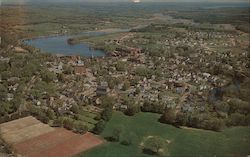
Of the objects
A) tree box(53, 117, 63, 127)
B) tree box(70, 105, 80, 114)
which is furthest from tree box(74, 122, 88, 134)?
tree box(70, 105, 80, 114)

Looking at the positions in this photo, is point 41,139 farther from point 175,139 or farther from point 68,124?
point 175,139

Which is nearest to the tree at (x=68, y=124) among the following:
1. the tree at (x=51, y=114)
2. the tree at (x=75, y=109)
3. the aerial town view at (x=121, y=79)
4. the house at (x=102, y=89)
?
the aerial town view at (x=121, y=79)

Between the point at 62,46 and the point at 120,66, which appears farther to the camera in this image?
the point at 120,66

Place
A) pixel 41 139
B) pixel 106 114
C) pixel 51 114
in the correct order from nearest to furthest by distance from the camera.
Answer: pixel 41 139, pixel 51 114, pixel 106 114

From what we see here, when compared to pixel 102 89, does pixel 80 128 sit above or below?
below

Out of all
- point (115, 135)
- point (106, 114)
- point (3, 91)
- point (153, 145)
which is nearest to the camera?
point (153, 145)

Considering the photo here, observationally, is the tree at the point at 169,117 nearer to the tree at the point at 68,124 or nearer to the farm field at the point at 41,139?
the farm field at the point at 41,139

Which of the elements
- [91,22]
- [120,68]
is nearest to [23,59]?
[91,22]

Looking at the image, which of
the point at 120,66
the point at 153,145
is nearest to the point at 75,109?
the point at 120,66
